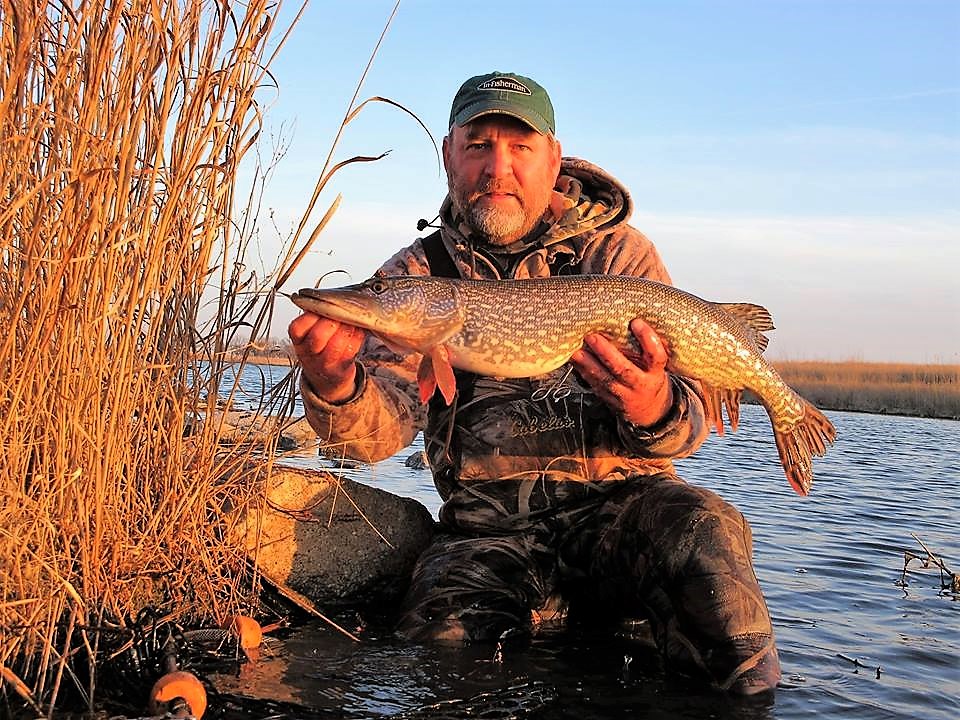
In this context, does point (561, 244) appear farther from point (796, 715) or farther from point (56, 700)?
point (56, 700)

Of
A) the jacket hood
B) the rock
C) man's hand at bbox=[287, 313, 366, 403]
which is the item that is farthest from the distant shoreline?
man's hand at bbox=[287, 313, 366, 403]

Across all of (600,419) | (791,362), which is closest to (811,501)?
(600,419)

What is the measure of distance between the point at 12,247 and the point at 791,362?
27712 mm

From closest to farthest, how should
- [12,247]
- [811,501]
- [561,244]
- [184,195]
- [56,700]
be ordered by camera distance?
[12,247] → [56,700] → [184,195] → [561,244] → [811,501]

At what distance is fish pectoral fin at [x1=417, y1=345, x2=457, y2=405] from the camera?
11.6ft

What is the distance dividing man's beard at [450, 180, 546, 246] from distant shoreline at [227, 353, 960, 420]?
680 inches

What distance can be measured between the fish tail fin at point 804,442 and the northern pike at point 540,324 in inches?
8.8

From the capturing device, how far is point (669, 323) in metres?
3.69

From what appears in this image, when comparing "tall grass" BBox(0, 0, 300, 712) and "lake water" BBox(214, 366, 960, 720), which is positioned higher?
"tall grass" BBox(0, 0, 300, 712)

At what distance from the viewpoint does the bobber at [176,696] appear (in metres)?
2.70

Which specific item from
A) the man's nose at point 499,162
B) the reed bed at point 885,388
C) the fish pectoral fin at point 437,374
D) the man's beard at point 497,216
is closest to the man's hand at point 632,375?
the fish pectoral fin at point 437,374

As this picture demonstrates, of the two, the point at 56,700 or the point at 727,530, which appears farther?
the point at 727,530

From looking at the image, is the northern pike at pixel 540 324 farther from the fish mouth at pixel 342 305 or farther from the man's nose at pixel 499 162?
the man's nose at pixel 499 162

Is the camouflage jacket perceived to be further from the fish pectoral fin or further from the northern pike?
the fish pectoral fin
